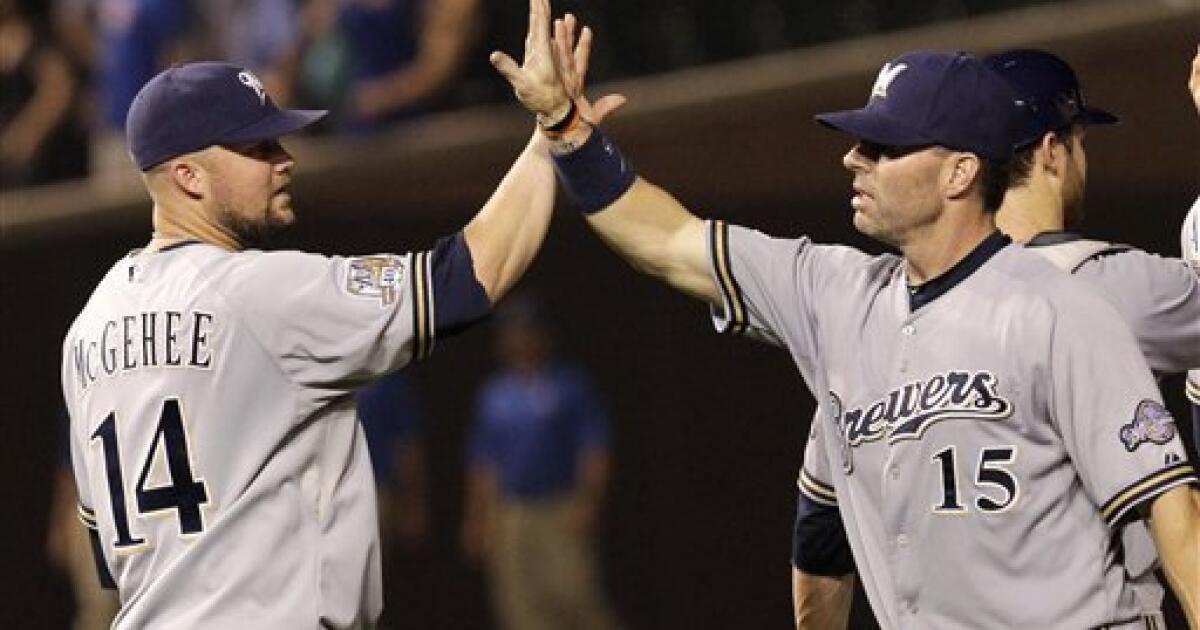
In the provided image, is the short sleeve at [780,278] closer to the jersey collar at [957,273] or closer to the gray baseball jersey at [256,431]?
the jersey collar at [957,273]

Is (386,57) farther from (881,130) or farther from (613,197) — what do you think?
(881,130)

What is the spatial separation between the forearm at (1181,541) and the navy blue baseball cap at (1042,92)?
2.41ft

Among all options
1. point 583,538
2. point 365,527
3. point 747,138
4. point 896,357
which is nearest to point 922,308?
point 896,357

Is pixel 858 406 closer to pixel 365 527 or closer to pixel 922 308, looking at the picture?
pixel 922 308

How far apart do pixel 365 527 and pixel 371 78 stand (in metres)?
6.85

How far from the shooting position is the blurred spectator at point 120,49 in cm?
1170

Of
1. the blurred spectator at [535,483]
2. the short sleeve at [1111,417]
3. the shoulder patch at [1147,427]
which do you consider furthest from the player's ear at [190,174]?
the blurred spectator at [535,483]

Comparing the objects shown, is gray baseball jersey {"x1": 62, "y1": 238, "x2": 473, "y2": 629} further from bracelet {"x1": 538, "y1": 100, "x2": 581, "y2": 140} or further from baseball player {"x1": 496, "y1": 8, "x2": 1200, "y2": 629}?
baseball player {"x1": 496, "y1": 8, "x2": 1200, "y2": 629}

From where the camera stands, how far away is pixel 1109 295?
446cm

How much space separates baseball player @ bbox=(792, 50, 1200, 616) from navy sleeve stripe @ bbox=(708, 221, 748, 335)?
34 cm

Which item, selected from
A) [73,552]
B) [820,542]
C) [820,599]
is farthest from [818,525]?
[73,552]

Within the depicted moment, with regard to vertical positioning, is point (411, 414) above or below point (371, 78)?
below

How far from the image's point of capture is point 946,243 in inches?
169

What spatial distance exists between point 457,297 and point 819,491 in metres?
0.77
